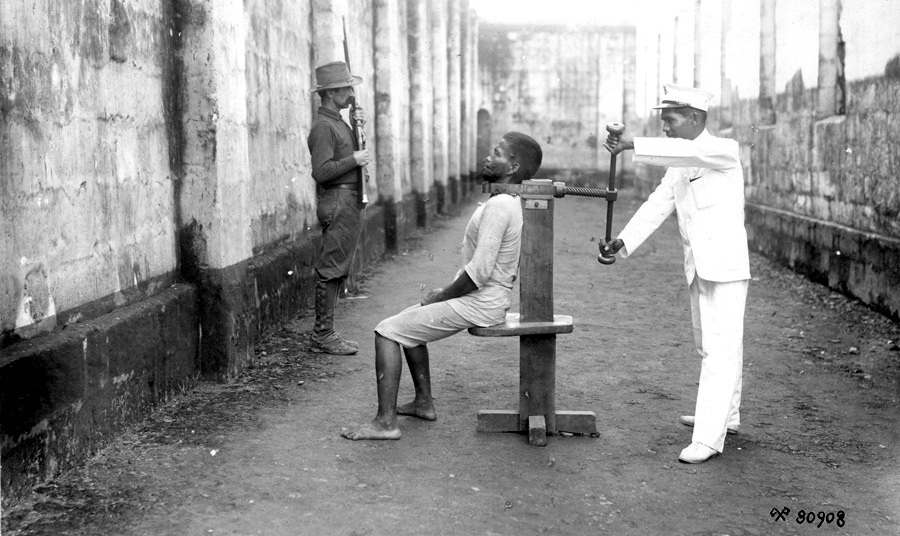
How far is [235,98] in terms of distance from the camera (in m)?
6.86

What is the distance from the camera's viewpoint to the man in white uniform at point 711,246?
205 inches

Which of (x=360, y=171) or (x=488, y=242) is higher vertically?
(x=360, y=171)

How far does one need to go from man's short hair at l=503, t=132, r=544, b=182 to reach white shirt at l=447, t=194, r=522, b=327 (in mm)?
159

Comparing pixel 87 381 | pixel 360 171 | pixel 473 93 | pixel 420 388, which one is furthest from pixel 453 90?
pixel 87 381

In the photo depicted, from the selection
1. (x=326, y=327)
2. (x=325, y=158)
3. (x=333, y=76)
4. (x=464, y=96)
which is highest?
(x=464, y=96)

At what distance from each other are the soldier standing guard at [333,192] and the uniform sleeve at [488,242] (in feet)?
8.77

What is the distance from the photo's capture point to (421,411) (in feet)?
19.4

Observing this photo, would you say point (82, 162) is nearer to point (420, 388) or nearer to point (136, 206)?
point (136, 206)

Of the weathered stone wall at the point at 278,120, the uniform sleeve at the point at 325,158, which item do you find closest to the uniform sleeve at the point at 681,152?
the uniform sleeve at the point at 325,158

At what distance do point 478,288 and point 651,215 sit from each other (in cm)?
104

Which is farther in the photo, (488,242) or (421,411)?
(421,411)

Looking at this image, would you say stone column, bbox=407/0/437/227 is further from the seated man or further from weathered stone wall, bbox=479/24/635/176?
weathered stone wall, bbox=479/24/635/176

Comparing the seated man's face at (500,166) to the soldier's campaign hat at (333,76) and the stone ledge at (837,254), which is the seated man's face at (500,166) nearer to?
the soldier's campaign hat at (333,76)

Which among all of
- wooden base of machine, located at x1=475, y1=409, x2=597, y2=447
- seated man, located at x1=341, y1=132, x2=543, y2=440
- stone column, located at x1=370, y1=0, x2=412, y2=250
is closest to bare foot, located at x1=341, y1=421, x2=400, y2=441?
seated man, located at x1=341, y1=132, x2=543, y2=440
